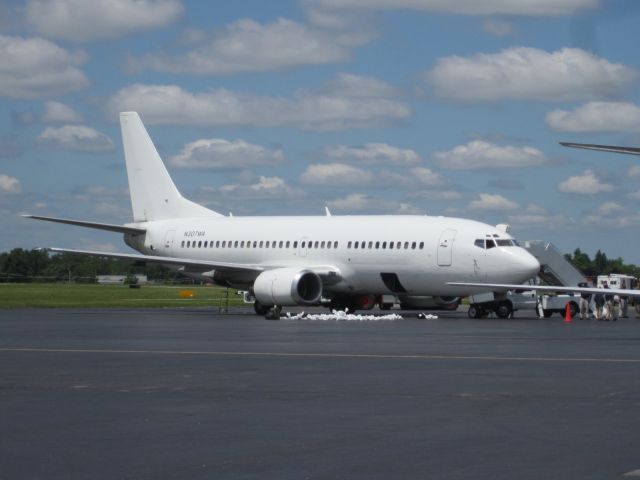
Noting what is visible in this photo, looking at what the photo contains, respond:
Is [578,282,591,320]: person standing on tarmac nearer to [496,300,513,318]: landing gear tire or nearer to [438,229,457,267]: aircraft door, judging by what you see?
[496,300,513,318]: landing gear tire

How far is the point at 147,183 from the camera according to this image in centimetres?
6078

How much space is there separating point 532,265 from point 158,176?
20332mm

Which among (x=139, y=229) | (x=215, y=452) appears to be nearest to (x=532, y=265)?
(x=139, y=229)

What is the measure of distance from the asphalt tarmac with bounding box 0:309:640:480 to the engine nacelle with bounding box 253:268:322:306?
20194mm

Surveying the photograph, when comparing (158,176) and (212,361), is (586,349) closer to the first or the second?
(212,361)

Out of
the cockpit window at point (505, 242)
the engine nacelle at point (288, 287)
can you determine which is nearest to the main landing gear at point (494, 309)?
the cockpit window at point (505, 242)

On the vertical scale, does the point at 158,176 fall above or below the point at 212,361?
above

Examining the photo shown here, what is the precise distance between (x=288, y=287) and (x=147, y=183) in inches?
543

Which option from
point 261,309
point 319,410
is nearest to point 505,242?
point 261,309

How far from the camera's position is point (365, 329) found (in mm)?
37562

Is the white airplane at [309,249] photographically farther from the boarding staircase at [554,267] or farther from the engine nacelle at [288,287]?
the boarding staircase at [554,267]

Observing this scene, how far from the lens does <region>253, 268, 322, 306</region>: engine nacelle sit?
49.7 m

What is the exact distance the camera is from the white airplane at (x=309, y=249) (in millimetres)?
48656

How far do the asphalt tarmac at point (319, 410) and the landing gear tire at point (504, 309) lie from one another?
2063 cm
